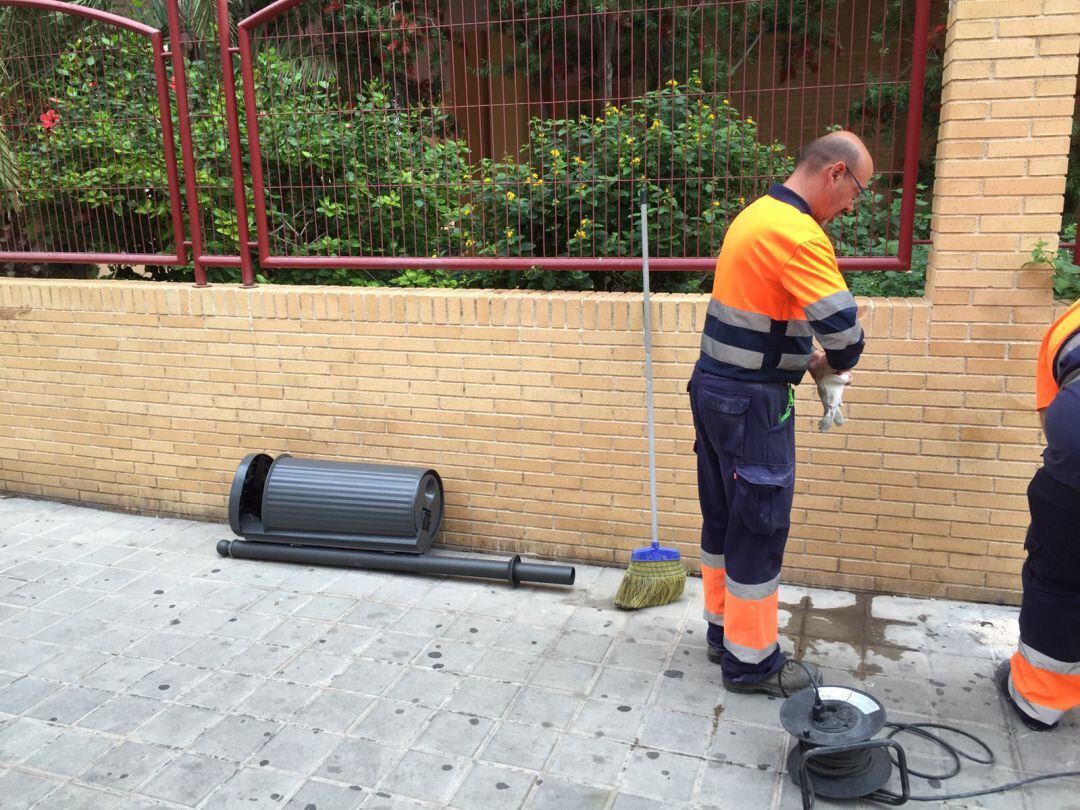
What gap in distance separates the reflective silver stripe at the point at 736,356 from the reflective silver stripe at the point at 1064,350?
0.94m

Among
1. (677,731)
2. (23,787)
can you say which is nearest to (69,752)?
(23,787)

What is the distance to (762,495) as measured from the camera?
330 centimetres

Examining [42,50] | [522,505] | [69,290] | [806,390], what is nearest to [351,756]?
[522,505]

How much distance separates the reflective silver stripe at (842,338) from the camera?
3.08 m

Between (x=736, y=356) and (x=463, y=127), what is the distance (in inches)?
89.6

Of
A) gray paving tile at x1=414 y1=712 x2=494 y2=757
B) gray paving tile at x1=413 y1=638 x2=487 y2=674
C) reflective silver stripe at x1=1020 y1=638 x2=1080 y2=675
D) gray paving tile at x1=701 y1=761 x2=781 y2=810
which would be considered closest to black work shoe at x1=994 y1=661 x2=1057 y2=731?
reflective silver stripe at x1=1020 y1=638 x2=1080 y2=675

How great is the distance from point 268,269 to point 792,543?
333cm

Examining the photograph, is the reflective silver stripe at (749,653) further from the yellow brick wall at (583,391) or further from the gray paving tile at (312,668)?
the gray paving tile at (312,668)

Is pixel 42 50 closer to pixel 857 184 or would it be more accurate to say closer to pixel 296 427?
pixel 296 427

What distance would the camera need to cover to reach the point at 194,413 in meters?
5.32

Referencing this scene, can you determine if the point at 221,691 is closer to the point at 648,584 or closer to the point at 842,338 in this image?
the point at 648,584

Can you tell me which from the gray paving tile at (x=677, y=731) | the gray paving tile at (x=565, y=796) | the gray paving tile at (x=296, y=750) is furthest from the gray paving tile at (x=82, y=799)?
the gray paving tile at (x=677, y=731)

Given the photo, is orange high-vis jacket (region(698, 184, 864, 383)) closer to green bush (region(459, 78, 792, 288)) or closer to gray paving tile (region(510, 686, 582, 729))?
green bush (region(459, 78, 792, 288))

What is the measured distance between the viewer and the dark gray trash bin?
459cm
